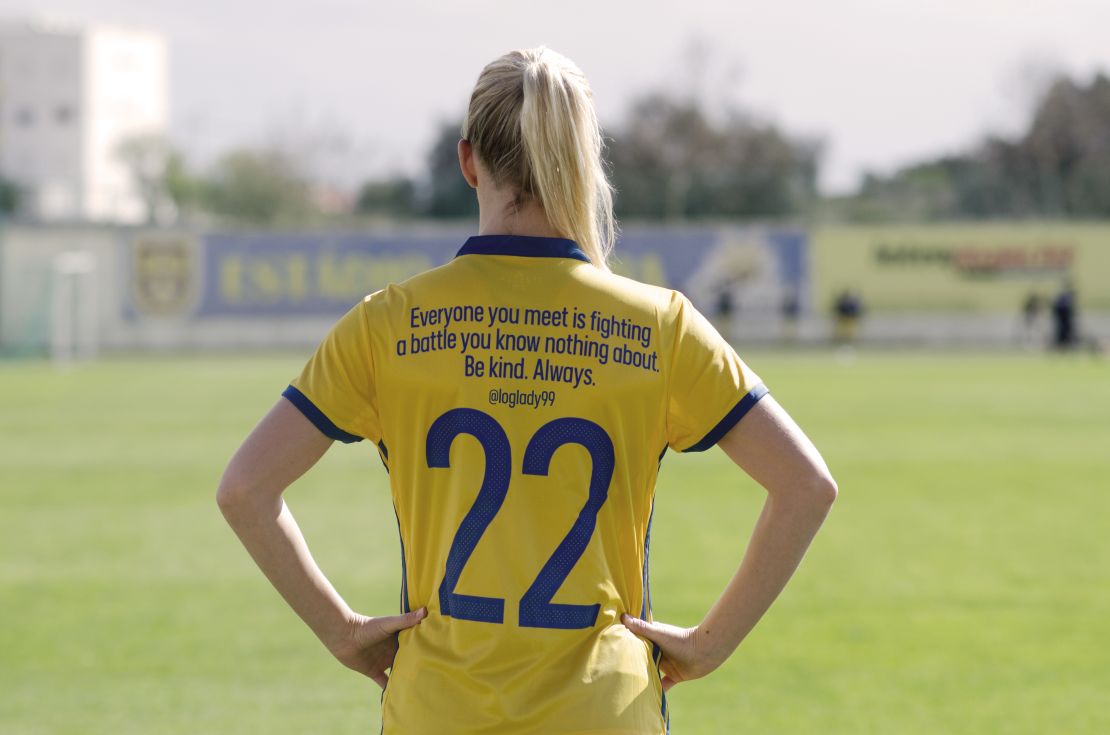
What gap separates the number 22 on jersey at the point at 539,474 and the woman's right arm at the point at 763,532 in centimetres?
16

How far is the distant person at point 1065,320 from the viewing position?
125 ft

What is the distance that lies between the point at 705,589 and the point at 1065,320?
32.9 meters

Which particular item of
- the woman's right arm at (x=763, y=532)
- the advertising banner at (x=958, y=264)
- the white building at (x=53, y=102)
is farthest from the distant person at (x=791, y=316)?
the white building at (x=53, y=102)

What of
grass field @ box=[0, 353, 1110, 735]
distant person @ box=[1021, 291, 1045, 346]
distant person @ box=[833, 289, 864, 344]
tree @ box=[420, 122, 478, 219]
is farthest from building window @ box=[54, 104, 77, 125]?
grass field @ box=[0, 353, 1110, 735]

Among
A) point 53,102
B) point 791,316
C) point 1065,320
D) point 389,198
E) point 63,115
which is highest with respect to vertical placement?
point 53,102

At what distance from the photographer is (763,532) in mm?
2471

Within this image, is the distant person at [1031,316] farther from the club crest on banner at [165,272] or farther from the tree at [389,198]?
the tree at [389,198]

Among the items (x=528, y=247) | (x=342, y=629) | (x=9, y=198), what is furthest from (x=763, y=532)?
(x=9, y=198)

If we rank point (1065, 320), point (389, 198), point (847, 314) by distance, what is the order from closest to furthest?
point (1065, 320) < point (847, 314) < point (389, 198)

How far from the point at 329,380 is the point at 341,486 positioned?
38.6ft

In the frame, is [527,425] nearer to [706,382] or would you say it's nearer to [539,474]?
[539,474]

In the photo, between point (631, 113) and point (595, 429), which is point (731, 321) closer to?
point (631, 113)

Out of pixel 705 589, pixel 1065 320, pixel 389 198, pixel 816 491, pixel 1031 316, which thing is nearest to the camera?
pixel 816 491

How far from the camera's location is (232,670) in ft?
22.2
